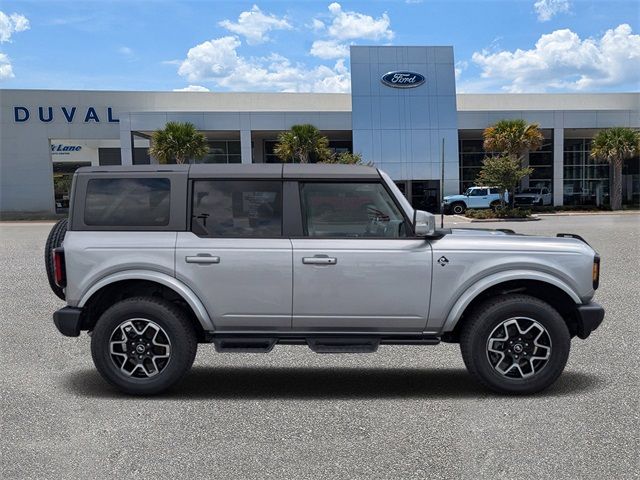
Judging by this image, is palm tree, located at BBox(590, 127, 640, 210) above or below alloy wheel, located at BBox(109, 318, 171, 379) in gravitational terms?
above

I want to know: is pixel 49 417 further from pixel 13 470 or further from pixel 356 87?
pixel 356 87

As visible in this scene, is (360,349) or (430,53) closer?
(360,349)

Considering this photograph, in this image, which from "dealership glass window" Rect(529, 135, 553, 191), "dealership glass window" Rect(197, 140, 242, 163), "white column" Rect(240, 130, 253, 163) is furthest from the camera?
"dealership glass window" Rect(529, 135, 553, 191)

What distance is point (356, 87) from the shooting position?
37.2m

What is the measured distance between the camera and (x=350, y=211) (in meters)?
4.79

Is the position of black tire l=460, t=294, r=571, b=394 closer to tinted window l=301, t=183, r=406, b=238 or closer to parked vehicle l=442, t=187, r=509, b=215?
tinted window l=301, t=183, r=406, b=238

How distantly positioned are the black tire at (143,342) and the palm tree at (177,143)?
30232 mm

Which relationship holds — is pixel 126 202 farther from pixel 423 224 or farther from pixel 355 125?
pixel 355 125

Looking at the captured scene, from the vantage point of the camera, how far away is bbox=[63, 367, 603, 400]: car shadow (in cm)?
477

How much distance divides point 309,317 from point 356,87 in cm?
3431

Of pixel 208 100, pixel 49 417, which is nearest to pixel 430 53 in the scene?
pixel 208 100

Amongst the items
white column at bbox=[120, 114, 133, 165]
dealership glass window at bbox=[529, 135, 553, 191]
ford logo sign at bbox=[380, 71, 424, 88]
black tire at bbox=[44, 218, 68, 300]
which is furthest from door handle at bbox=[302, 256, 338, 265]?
dealership glass window at bbox=[529, 135, 553, 191]

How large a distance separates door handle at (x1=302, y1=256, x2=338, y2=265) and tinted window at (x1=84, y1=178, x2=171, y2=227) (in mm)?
1256

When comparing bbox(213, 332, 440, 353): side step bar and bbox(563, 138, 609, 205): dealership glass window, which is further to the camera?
bbox(563, 138, 609, 205): dealership glass window
